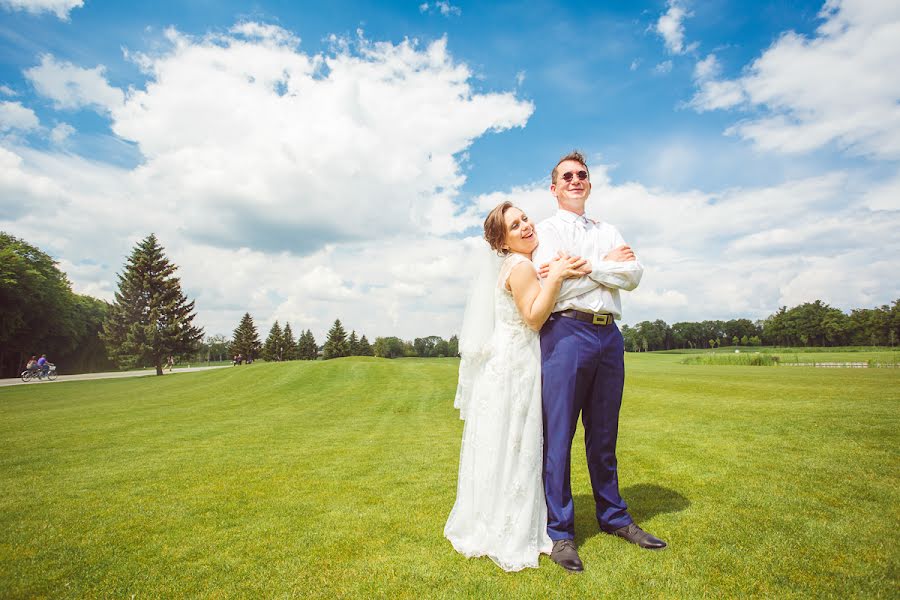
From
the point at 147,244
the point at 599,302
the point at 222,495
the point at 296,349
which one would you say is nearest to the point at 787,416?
the point at 599,302

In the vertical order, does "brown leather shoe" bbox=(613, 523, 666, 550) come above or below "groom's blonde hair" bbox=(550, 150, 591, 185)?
below

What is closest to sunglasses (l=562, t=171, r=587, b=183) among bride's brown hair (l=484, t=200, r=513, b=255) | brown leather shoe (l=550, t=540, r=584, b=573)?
bride's brown hair (l=484, t=200, r=513, b=255)

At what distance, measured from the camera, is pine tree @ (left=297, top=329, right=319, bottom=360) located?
85.4 m

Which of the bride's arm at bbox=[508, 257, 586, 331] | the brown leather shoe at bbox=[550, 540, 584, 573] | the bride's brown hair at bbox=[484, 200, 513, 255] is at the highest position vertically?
the bride's brown hair at bbox=[484, 200, 513, 255]

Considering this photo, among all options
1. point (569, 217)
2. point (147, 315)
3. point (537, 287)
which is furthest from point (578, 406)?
point (147, 315)

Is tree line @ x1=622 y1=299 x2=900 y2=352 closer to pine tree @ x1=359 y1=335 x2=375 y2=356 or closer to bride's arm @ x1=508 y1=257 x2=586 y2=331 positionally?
pine tree @ x1=359 y1=335 x2=375 y2=356

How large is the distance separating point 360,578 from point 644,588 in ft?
6.65

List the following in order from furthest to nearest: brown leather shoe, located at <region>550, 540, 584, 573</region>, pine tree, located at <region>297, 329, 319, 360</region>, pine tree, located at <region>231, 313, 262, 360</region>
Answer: pine tree, located at <region>297, 329, 319, 360</region> → pine tree, located at <region>231, 313, 262, 360</region> → brown leather shoe, located at <region>550, 540, 584, 573</region>

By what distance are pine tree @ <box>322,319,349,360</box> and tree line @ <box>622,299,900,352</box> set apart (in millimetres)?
50748

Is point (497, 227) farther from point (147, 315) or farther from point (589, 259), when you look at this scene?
point (147, 315)

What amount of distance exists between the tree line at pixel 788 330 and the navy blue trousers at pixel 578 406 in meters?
66.7

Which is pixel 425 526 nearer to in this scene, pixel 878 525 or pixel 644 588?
pixel 644 588

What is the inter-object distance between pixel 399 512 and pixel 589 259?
331 cm

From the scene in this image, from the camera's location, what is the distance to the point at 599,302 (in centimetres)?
361
